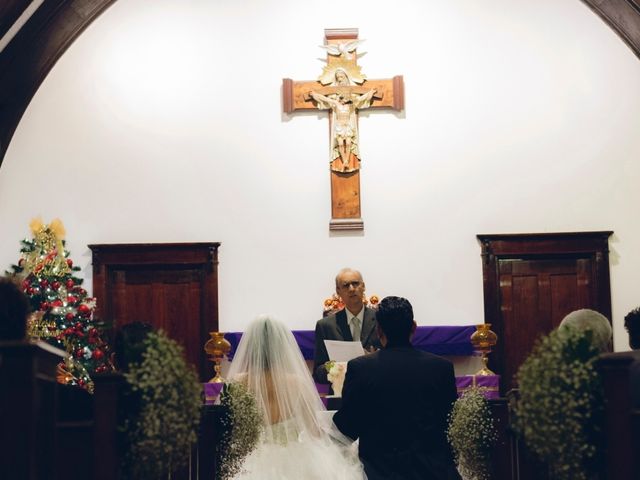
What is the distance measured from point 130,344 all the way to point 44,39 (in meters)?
6.14

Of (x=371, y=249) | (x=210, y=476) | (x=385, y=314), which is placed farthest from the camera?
(x=371, y=249)

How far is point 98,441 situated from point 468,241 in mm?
5886

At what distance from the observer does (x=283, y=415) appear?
5691 millimetres

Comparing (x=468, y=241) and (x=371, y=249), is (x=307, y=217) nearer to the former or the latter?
(x=371, y=249)

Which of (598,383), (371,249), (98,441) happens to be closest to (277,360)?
(98,441)

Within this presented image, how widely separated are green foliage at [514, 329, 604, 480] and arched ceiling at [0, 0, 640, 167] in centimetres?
637

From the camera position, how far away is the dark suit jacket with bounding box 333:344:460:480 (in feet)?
15.7

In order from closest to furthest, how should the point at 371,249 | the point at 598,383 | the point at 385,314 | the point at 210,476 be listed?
the point at 598,383
the point at 385,314
the point at 210,476
the point at 371,249

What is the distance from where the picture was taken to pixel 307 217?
982 centimetres

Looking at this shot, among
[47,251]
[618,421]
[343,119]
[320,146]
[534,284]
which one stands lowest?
[618,421]

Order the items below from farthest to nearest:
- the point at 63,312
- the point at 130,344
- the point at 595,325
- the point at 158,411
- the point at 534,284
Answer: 1. the point at 534,284
2. the point at 63,312
3. the point at 595,325
4. the point at 130,344
5. the point at 158,411

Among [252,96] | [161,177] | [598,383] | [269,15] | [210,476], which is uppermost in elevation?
[269,15]

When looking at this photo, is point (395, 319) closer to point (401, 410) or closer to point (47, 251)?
point (401, 410)

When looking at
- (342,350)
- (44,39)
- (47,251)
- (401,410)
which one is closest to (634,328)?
(401,410)
